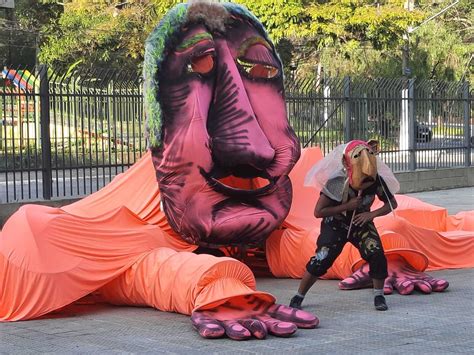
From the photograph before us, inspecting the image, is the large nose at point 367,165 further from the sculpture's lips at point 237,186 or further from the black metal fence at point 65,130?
the black metal fence at point 65,130

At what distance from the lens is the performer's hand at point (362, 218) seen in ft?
24.3

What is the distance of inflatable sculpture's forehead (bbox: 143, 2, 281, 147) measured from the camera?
823cm

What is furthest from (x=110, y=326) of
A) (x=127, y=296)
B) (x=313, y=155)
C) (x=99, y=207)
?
(x=313, y=155)

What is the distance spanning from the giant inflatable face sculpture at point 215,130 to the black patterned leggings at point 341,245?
42.2 inches

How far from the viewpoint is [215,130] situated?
830cm

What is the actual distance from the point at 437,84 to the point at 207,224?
46.4 feet

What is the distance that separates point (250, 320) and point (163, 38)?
3113 mm

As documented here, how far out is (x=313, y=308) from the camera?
24.8ft

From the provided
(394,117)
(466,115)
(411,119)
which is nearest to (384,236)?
(394,117)

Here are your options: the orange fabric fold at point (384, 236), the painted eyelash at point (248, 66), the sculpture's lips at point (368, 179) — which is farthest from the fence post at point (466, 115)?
the sculpture's lips at point (368, 179)

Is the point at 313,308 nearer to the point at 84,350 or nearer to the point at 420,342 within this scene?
the point at 420,342

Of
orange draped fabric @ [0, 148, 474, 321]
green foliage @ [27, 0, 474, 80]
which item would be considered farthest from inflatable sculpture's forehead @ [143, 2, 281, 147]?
green foliage @ [27, 0, 474, 80]

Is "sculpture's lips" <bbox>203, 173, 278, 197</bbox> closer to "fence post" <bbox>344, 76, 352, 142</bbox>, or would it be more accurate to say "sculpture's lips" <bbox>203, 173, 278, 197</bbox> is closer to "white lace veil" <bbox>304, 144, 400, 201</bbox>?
"white lace veil" <bbox>304, 144, 400, 201</bbox>

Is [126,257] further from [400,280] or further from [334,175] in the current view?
[400,280]
